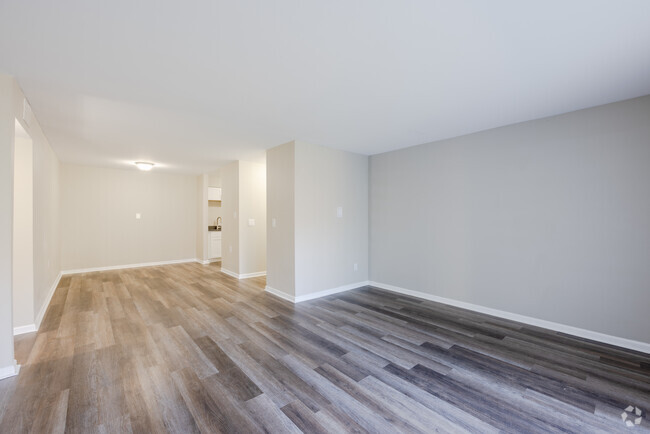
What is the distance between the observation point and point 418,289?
4570 mm

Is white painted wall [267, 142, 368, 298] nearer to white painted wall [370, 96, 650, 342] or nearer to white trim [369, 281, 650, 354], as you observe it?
white painted wall [370, 96, 650, 342]

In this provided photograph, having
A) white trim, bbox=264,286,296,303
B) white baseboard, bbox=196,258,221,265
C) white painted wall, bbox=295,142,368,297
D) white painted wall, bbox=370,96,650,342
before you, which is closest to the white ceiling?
white painted wall, bbox=370,96,650,342

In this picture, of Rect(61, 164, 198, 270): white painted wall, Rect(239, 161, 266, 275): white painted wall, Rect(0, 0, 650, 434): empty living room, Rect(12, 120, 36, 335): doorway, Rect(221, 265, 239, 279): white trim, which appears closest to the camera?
Rect(0, 0, 650, 434): empty living room

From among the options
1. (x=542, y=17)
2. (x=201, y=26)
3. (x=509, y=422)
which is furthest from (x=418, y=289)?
(x=201, y=26)

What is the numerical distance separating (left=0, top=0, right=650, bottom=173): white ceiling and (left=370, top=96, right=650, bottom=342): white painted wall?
0.36 meters

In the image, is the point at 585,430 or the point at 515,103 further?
the point at 515,103

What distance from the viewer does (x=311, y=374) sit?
2303mm

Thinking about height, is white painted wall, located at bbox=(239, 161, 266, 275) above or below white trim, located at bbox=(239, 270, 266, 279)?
above

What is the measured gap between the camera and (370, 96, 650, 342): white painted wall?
2.82m

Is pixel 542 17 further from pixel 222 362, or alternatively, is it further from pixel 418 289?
pixel 418 289

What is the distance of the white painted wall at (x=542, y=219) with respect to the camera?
2818mm

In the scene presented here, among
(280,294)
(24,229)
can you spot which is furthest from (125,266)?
(280,294)

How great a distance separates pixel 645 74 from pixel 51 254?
26.2 feet

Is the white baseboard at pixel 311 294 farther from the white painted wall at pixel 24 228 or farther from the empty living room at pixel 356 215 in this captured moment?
the white painted wall at pixel 24 228
